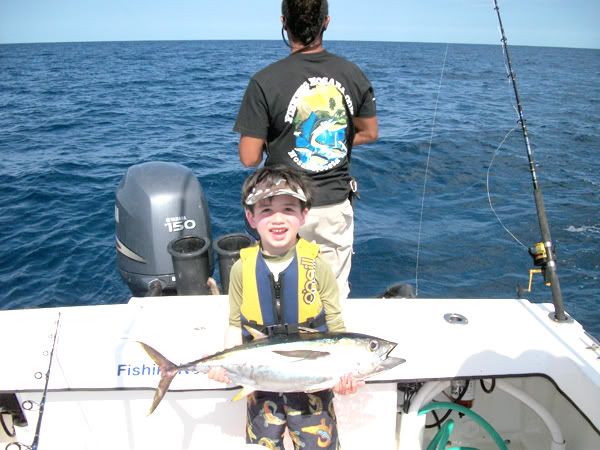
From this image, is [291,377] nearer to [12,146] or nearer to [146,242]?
[146,242]

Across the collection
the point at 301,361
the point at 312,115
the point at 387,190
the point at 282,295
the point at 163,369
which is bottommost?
the point at 387,190

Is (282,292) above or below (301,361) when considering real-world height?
above

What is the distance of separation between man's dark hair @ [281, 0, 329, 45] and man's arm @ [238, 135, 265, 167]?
65cm

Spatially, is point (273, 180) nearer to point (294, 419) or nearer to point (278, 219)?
point (278, 219)

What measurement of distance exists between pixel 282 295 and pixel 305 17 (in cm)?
154

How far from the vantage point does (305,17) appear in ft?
8.50

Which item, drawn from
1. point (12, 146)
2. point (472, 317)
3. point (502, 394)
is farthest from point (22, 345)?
point (12, 146)

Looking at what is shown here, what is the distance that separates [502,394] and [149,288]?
2.73m

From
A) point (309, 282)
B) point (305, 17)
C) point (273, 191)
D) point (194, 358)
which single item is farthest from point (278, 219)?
point (305, 17)

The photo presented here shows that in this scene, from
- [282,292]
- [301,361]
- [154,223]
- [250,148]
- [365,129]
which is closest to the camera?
[301,361]

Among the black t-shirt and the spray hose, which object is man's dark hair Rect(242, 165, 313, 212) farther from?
the spray hose

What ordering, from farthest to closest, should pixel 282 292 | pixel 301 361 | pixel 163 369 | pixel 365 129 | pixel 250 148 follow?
pixel 365 129 < pixel 250 148 < pixel 282 292 < pixel 163 369 < pixel 301 361

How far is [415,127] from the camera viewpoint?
14570 millimetres

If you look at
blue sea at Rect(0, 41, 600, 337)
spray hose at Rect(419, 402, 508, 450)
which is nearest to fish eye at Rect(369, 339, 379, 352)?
spray hose at Rect(419, 402, 508, 450)
